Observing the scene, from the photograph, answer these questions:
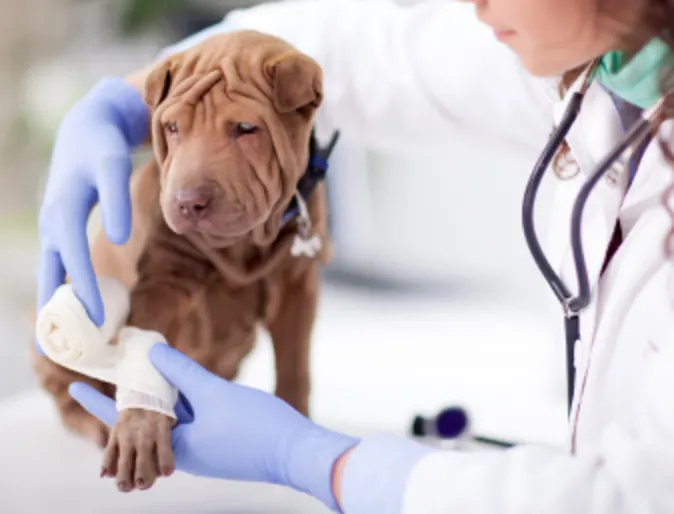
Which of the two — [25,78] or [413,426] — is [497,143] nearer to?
[413,426]

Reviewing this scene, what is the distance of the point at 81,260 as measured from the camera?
0.67m

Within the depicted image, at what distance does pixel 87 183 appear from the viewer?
0.71 m

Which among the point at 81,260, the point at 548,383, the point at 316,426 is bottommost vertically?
the point at 548,383

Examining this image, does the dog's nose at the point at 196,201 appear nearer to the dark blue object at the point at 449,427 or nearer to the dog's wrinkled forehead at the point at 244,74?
the dog's wrinkled forehead at the point at 244,74

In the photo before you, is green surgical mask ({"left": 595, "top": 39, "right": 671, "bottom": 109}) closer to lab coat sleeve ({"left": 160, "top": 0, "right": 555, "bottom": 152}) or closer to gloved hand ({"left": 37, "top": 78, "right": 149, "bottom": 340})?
lab coat sleeve ({"left": 160, "top": 0, "right": 555, "bottom": 152})

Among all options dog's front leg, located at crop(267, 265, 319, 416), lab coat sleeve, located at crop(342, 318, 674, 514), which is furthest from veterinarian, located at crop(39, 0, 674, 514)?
dog's front leg, located at crop(267, 265, 319, 416)

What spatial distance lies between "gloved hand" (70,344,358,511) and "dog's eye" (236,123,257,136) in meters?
0.17

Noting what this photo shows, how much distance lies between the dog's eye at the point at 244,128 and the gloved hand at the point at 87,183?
11 centimetres

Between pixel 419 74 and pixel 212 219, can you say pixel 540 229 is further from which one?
pixel 212 219

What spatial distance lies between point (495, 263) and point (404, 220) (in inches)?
5.3

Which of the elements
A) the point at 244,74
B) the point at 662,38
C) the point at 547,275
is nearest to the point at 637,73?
the point at 662,38

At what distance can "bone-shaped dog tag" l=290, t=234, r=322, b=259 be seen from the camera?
70cm

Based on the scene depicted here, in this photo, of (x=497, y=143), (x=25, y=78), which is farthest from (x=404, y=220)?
(x=25, y=78)

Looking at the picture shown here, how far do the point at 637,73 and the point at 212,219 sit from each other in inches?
12.1
